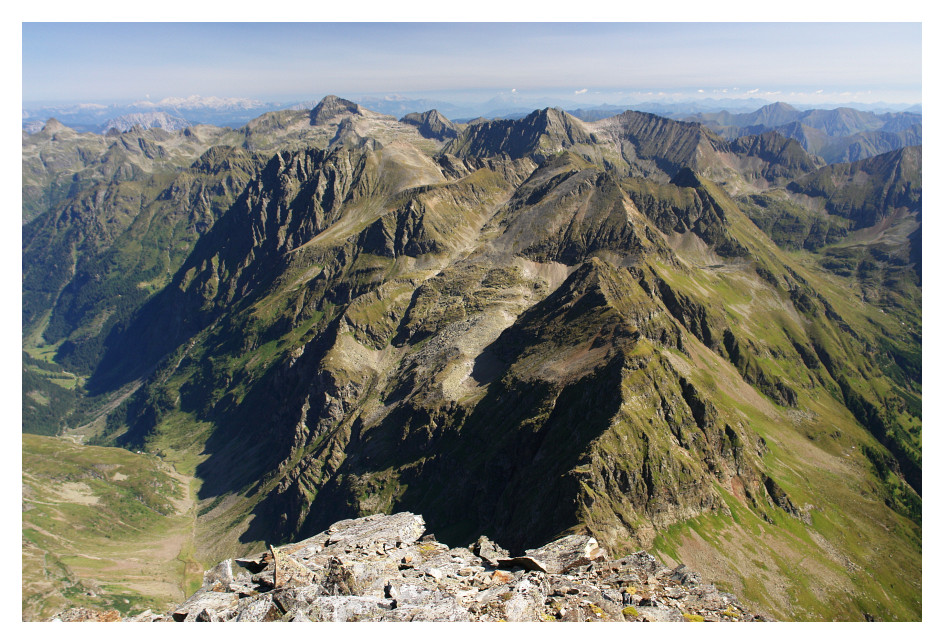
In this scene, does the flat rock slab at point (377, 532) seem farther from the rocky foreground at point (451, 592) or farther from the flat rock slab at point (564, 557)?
the flat rock slab at point (564, 557)

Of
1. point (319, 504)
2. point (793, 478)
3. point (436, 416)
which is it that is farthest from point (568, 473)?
point (319, 504)

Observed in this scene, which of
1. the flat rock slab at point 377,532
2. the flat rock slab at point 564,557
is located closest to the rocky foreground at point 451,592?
the flat rock slab at point 564,557

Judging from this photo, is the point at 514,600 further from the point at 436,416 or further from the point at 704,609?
the point at 436,416

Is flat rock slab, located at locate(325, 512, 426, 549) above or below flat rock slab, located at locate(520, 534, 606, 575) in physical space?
below

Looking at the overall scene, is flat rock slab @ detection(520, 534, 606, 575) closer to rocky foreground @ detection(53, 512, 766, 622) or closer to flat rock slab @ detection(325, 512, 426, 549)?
rocky foreground @ detection(53, 512, 766, 622)

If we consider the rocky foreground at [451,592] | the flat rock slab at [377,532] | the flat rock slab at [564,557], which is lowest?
the flat rock slab at [377,532]

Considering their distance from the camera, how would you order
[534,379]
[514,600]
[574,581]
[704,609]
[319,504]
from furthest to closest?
[319,504], [534,379], [574,581], [704,609], [514,600]

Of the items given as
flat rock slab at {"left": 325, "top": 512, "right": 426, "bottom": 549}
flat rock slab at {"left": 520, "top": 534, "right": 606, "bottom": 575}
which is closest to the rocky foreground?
flat rock slab at {"left": 520, "top": 534, "right": 606, "bottom": 575}

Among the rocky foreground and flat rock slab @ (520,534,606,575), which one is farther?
flat rock slab @ (520,534,606,575)
